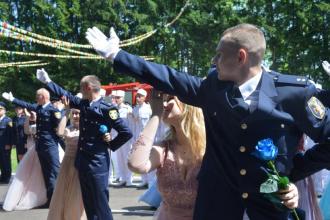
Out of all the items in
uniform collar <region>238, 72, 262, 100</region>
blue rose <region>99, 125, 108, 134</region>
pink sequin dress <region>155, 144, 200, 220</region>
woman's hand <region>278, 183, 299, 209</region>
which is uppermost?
uniform collar <region>238, 72, 262, 100</region>

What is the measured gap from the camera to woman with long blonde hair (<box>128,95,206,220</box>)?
352 cm

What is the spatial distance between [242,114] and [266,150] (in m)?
0.21

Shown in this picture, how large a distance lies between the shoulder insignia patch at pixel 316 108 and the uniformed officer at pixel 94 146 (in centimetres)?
387

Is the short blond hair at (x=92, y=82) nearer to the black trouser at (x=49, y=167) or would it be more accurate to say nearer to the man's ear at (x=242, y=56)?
the black trouser at (x=49, y=167)

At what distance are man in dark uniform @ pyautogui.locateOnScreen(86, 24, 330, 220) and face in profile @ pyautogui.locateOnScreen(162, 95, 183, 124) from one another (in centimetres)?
61

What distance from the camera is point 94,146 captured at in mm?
6438

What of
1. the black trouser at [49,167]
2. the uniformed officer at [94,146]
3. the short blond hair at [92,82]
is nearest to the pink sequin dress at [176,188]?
the uniformed officer at [94,146]

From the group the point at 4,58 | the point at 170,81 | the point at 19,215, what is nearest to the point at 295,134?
the point at 170,81

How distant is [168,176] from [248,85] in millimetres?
1057

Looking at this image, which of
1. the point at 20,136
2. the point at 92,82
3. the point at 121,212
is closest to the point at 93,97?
the point at 92,82

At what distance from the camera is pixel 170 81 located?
277cm

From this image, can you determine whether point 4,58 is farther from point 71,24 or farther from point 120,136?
point 120,136

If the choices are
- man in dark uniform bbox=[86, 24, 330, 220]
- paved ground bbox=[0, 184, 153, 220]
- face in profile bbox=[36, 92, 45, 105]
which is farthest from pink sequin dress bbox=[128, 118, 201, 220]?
face in profile bbox=[36, 92, 45, 105]

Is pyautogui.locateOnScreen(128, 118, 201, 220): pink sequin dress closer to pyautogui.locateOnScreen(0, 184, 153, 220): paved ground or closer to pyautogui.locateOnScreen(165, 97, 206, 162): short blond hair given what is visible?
pyautogui.locateOnScreen(165, 97, 206, 162): short blond hair
